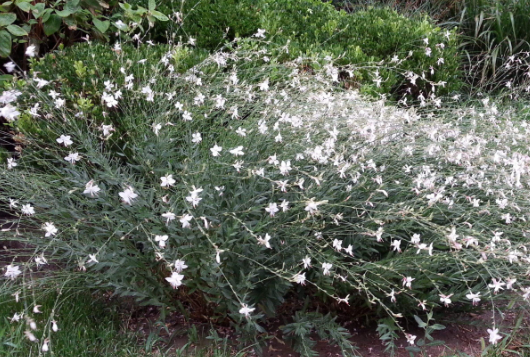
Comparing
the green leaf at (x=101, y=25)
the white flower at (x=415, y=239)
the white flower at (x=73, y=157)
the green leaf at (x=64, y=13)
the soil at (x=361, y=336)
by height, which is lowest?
the soil at (x=361, y=336)

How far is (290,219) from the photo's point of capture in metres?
2.56

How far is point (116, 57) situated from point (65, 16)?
1.45 ft

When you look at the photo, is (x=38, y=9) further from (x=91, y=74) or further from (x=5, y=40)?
(x=91, y=74)

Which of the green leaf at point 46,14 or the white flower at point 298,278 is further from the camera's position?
the green leaf at point 46,14

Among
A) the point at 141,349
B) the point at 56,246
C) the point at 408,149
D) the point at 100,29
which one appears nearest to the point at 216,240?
the point at 141,349

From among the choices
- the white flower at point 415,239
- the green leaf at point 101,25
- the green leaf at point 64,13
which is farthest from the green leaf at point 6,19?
the white flower at point 415,239

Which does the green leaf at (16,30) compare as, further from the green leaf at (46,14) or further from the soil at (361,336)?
the soil at (361,336)

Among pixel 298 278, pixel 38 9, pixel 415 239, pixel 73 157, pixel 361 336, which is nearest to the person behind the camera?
pixel 298 278

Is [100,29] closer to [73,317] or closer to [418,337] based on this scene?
[73,317]

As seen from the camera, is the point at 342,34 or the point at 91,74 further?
the point at 342,34

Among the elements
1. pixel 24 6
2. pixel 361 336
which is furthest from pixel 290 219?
pixel 24 6

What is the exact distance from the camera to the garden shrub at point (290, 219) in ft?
7.69

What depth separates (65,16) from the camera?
3549 mm

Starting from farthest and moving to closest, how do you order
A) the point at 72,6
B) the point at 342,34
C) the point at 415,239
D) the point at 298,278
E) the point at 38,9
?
the point at 342,34 < the point at 72,6 < the point at 38,9 < the point at 415,239 < the point at 298,278
